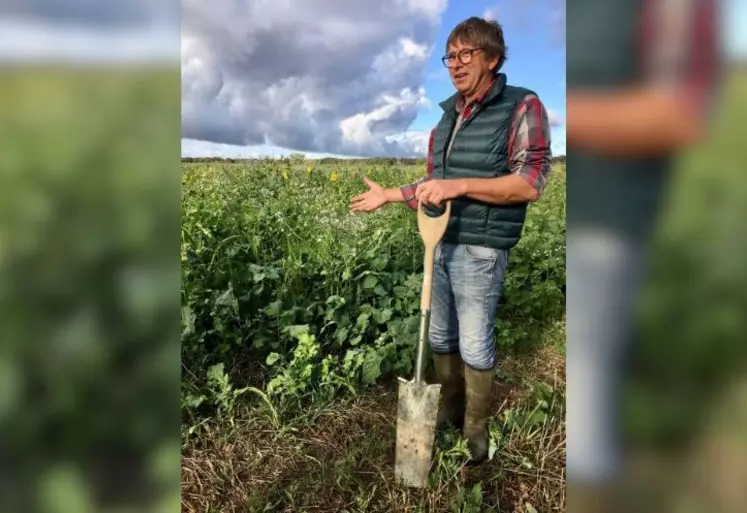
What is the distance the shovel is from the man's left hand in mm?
62

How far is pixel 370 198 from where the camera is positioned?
83.7 inches

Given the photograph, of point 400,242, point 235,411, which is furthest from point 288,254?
point 235,411

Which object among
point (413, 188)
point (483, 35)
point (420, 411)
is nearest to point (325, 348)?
point (420, 411)

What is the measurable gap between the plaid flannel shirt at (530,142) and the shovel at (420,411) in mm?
314

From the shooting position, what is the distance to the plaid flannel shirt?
1931 mm
